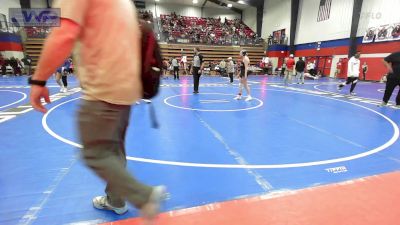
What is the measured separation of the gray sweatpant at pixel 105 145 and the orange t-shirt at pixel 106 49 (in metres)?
0.06

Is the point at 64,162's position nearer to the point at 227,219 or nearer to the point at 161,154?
the point at 161,154

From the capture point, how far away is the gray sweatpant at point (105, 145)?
56.0 inches

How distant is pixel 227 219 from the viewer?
7.28 ft

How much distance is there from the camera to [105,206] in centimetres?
243

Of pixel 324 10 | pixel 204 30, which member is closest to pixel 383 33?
pixel 324 10

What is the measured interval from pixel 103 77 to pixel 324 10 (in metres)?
27.9

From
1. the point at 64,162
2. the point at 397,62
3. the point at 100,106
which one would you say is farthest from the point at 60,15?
the point at 397,62

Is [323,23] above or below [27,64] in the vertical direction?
above

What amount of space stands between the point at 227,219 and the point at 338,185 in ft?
4.70

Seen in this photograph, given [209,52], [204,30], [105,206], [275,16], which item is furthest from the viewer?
[204,30]

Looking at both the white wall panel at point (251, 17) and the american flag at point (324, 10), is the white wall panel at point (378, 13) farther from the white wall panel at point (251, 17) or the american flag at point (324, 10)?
the white wall panel at point (251, 17)

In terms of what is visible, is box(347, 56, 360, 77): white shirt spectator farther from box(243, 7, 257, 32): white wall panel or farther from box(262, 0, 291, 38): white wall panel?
box(243, 7, 257, 32): white wall panel
